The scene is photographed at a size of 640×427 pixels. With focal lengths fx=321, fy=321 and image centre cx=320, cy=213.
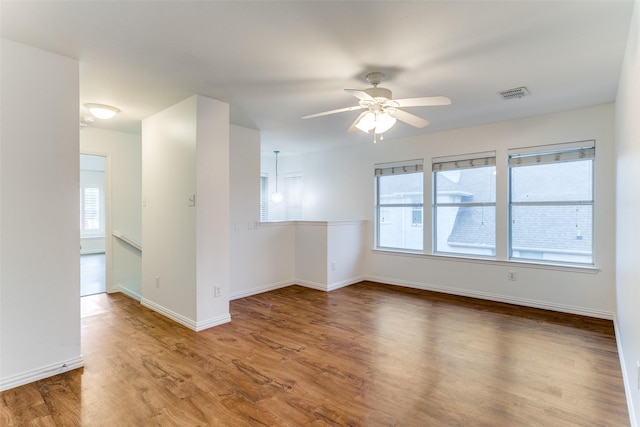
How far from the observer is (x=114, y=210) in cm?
493

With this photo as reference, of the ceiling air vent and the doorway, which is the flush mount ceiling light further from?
the doorway

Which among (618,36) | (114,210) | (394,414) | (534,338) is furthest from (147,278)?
(618,36)

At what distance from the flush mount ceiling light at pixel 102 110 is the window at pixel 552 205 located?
16.6 feet

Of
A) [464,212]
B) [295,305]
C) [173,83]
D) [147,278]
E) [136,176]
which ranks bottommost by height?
[295,305]

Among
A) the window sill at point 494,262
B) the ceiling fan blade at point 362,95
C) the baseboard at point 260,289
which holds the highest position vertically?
the ceiling fan blade at point 362,95

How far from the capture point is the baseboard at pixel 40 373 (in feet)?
7.40

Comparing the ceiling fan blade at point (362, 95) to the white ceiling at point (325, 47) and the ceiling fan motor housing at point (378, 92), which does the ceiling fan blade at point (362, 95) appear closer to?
the ceiling fan motor housing at point (378, 92)

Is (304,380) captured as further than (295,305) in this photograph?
No

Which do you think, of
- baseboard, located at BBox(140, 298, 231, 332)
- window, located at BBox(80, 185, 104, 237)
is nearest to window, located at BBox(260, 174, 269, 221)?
baseboard, located at BBox(140, 298, 231, 332)

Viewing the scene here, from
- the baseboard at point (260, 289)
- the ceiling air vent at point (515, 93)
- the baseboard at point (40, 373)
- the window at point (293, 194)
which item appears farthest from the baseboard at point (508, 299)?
the baseboard at point (40, 373)

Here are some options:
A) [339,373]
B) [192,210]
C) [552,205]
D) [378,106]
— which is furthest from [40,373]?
[552,205]

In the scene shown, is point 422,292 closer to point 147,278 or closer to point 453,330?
point 453,330

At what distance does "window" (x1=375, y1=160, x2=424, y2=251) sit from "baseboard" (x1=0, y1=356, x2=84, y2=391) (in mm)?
4433

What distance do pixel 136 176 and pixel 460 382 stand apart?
515 cm
